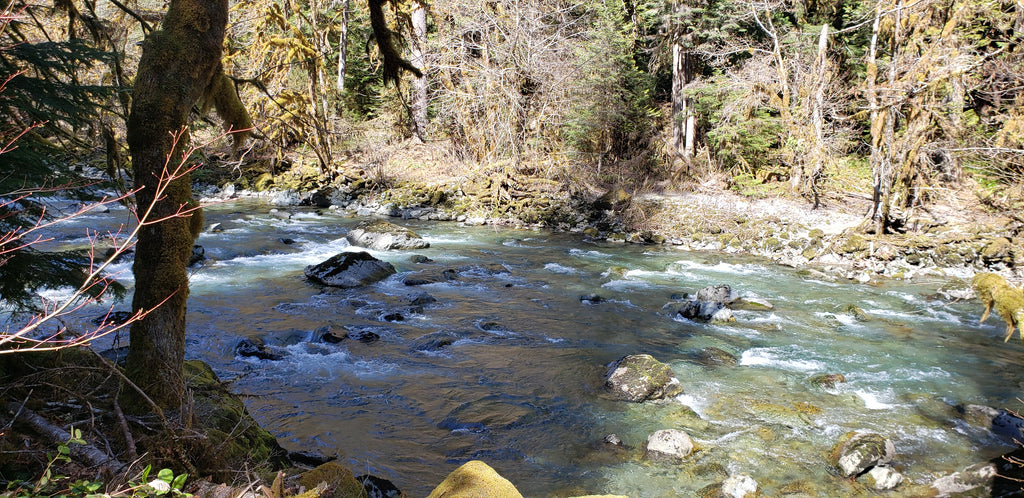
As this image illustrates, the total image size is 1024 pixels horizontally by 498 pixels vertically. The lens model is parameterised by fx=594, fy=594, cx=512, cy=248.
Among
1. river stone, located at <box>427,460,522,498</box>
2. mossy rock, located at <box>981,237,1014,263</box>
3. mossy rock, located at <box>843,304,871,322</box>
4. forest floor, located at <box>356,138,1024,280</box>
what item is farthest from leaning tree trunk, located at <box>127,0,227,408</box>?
mossy rock, located at <box>981,237,1014,263</box>

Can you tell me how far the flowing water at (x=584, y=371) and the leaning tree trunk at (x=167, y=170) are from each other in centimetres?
245

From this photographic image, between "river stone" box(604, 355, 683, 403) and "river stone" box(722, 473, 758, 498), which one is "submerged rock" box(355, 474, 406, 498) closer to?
"river stone" box(722, 473, 758, 498)

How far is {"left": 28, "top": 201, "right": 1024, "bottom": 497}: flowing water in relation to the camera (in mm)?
5895

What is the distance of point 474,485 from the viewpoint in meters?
3.38

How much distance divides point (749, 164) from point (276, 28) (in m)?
18.2

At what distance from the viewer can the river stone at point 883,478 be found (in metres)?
5.50

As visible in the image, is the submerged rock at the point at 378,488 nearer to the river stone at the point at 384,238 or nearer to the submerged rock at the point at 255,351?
the submerged rock at the point at 255,351

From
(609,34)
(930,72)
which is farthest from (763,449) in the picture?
(609,34)

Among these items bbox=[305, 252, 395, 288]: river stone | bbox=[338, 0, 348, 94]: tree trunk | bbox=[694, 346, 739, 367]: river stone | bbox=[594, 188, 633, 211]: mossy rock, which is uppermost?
bbox=[338, 0, 348, 94]: tree trunk

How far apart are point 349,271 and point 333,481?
28.5 feet

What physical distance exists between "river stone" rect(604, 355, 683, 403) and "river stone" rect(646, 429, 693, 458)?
41.1 inches

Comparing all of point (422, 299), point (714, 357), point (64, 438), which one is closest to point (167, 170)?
point (64, 438)

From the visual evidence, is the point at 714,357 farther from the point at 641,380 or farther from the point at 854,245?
the point at 854,245

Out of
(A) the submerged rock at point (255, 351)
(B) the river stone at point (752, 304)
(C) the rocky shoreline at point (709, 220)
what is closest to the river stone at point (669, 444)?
(A) the submerged rock at point (255, 351)
